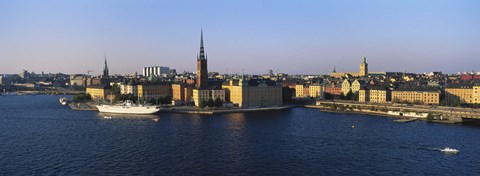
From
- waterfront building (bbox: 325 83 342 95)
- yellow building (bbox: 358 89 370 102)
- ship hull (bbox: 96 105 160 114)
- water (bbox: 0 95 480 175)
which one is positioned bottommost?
water (bbox: 0 95 480 175)

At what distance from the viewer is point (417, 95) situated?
54.4 m

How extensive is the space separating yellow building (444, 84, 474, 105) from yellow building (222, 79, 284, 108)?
20.6 m

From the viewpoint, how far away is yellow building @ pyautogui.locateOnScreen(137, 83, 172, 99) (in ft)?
209

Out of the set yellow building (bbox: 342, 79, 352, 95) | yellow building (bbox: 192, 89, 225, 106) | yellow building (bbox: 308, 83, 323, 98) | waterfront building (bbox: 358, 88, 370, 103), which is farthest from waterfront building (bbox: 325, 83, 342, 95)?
yellow building (bbox: 192, 89, 225, 106)

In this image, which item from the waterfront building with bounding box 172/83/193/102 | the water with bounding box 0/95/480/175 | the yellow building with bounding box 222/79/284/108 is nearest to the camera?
the water with bounding box 0/95/480/175

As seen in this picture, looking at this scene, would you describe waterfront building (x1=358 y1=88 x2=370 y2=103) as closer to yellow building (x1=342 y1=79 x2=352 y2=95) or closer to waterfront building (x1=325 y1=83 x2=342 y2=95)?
yellow building (x1=342 y1=79 x2=352 y2=95)

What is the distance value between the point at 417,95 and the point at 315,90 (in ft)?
61.1

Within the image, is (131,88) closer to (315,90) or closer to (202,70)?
(202,70)

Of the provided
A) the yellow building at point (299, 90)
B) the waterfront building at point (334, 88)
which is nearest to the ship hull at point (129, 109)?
the waterfront building at point (334, 88)

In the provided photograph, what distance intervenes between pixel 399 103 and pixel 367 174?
3685cm

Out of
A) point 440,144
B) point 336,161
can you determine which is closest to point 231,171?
point 336,161

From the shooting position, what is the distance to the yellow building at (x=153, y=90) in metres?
63.6

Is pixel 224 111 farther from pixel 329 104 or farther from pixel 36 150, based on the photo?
pixel 36 150

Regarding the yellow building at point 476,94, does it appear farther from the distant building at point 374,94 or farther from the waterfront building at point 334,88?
the waterfront building at point 334,88
